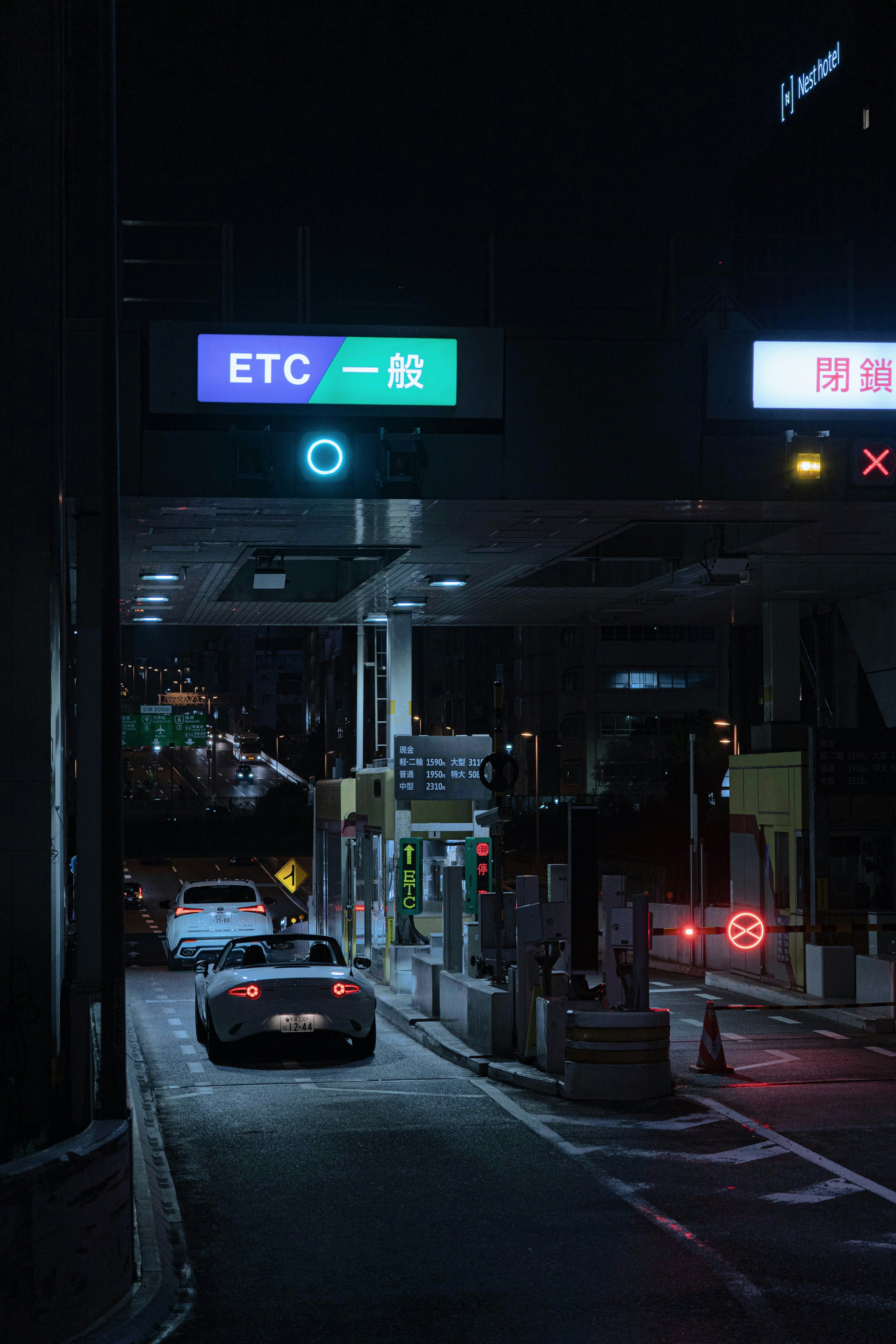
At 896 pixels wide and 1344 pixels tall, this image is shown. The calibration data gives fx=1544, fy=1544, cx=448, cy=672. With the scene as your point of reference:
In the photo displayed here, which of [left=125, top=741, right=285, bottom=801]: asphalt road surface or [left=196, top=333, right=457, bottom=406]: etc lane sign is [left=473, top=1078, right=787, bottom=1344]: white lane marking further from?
[left=125, top=741, right=285, bottom=801]: asphalt road surface

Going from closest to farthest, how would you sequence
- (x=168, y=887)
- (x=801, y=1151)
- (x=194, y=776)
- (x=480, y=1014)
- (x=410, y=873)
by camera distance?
(x=801, y=1151) → (x=480, y=1014) → (x=410, y=873) → (x=168, y=887) → (x=194, y=776)

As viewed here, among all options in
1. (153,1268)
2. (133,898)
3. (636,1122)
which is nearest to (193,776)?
(133,898)

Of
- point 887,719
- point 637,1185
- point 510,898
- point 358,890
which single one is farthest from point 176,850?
point 637,1185

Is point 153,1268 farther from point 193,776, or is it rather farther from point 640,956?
point 193,776

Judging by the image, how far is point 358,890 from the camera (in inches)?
1199

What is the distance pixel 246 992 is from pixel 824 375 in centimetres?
854

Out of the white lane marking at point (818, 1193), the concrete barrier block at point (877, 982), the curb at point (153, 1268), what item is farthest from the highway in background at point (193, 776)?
the white lane marking at point (818, 1193)

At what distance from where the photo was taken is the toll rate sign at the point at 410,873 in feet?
85.1

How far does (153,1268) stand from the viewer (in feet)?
25.9

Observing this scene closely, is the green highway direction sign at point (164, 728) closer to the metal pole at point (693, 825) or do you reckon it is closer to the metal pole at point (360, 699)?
the metal pole at point (360, 699)

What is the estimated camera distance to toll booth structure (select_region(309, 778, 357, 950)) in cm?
3112

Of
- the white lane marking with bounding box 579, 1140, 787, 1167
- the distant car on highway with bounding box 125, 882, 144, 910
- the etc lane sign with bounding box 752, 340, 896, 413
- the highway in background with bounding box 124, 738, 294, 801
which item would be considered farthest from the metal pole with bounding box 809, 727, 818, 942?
the highway in background with bounding box 124, 738, 294, 801

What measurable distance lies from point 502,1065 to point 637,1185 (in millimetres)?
5389

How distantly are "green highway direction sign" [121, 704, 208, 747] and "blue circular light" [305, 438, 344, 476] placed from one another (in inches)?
1581
